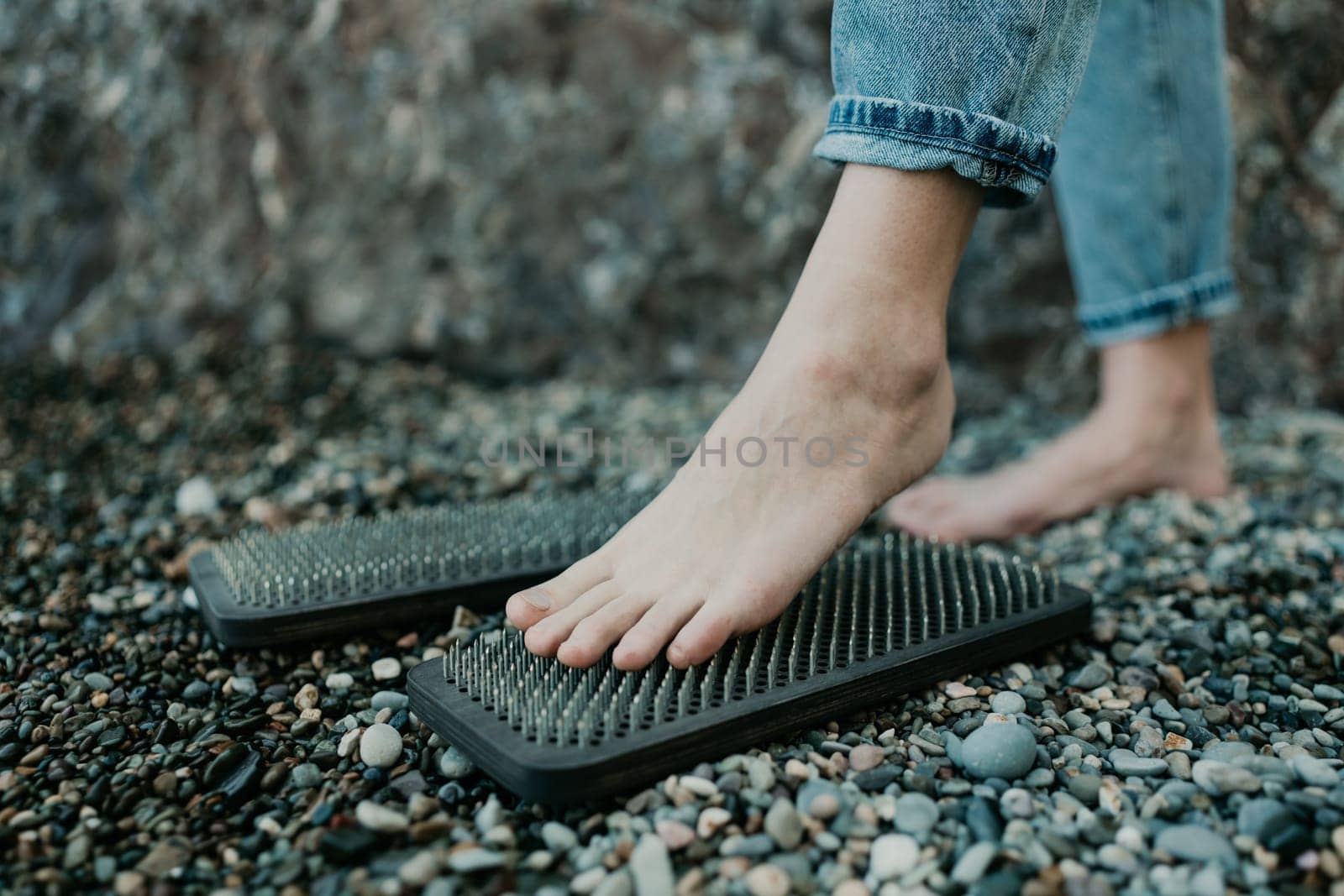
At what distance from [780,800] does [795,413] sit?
1.43ft

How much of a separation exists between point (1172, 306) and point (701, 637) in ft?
3.58

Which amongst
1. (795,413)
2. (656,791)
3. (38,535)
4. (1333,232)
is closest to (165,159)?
(38,535)

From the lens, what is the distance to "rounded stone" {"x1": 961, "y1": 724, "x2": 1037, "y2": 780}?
935mm

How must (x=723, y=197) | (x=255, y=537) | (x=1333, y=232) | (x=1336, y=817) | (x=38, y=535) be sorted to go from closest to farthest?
1. (x=1336, y=817)
2. (x=255, y=537)
3. (x=38, y=535)
4. (x=1333, y=232)
5. (x=723, y=197)

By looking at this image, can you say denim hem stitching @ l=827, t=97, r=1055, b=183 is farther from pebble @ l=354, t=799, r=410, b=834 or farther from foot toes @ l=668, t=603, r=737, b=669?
pebble @ l=354, t=799, r=410, b=834

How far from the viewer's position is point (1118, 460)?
171 centimetres

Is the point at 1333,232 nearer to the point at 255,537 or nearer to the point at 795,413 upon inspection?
the point at 795,413

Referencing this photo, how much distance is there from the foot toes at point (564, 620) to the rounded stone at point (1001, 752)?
0.39 m

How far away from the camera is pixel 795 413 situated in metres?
1.13

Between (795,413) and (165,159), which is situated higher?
(165,159)

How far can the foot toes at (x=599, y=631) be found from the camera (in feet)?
3.26

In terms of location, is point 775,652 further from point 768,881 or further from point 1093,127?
point 1093,127

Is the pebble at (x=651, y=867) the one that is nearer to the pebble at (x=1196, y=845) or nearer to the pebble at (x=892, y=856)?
the pebble at (x=892, y=856)

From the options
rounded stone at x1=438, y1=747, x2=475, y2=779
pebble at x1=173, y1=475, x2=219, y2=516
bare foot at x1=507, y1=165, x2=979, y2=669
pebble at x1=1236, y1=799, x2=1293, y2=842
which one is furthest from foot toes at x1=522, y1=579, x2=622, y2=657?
pebble at x1=173, y1=475, x2=219, y2=516
